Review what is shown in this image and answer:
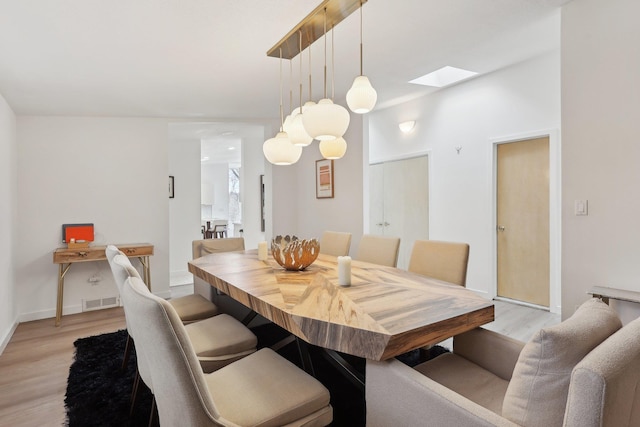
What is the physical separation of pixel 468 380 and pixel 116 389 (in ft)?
6.85

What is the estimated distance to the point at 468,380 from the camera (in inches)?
56.1

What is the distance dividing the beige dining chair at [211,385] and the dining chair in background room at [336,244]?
1651mm

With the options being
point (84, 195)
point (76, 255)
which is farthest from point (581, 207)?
point (84, 195)

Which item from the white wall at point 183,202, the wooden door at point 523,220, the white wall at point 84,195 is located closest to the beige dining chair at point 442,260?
the wooden door at point 523,220

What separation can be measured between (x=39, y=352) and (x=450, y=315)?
3.38m

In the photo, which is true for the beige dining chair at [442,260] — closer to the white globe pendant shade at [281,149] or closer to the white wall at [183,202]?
the white globe pendant shade at [281,149]

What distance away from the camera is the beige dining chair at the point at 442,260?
86.8 inches

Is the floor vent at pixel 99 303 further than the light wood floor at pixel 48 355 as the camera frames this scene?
Yes

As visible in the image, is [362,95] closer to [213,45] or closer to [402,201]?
[213,45]

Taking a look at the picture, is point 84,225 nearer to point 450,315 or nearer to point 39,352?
point 39,352

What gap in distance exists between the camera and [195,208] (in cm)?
612

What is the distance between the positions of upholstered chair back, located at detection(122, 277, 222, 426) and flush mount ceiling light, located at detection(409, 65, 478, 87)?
3.76 m

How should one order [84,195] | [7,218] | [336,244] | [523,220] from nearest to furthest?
[336,244] → [7,218] → [523,220] → [84,195]

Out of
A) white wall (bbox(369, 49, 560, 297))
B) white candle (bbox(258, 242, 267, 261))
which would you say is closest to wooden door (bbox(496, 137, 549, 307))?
white wall (bbox(369, 49, 560, 297))
